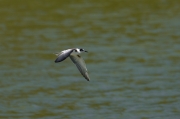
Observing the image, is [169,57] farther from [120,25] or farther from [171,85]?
[120,25]

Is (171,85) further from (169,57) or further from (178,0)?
(178,0)

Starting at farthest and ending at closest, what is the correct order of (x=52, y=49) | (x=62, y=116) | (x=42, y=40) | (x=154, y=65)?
(x=42, y=40) < (x=52, y=49) < (x=154, y=65) < (x=62, y=116)

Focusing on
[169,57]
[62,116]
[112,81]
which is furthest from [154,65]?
[62,116]

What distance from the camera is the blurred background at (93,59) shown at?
21.0m

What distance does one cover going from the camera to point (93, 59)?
26.1 meters

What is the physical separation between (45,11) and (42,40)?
5.06m

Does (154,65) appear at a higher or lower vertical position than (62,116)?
higher

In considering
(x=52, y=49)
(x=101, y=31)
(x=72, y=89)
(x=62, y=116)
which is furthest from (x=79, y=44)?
(x=62, y=116)

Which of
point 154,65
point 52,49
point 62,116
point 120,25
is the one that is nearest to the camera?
point 62,116

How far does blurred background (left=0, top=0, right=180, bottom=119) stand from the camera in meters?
21.0

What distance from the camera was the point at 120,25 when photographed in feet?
102

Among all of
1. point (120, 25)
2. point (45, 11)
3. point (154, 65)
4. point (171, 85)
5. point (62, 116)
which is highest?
point (45, 11)

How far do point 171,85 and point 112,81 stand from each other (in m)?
1.98

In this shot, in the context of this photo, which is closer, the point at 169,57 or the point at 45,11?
the point at 169,57
